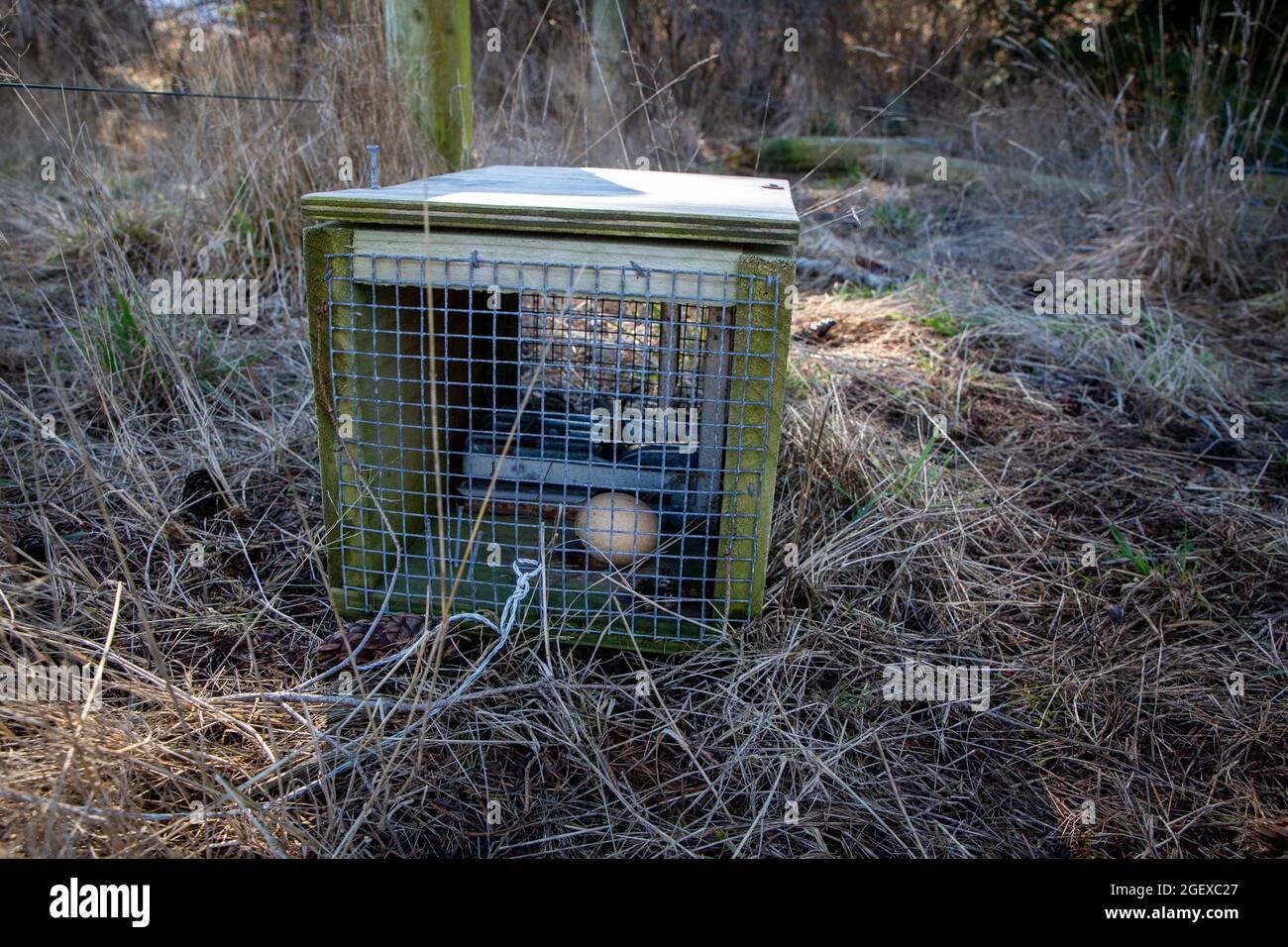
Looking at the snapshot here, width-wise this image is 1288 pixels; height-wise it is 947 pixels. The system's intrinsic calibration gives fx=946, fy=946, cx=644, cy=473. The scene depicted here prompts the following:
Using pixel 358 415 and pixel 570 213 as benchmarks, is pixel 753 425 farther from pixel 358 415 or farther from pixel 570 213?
pixel 358 415

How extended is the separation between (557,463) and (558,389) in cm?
27

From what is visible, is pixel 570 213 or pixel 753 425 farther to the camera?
pixel 753 425

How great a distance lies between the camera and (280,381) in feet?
9.27

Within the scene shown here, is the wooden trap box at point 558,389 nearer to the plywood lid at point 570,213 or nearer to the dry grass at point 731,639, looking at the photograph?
the plywood lid at point 570,213

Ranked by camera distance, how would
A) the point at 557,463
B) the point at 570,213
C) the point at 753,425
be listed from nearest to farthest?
the point at 570,213 → the point at 753,425 → the point at 557,463

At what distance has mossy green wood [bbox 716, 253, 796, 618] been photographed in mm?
1638

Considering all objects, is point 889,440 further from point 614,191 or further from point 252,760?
point 252,760

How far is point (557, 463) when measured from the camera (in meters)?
2.00

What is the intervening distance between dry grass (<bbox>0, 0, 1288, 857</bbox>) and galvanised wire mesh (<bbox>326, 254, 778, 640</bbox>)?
13 centimetres

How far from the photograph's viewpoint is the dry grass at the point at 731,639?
1.46 m

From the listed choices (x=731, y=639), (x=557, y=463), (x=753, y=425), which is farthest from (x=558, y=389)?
(x=731, y=639)

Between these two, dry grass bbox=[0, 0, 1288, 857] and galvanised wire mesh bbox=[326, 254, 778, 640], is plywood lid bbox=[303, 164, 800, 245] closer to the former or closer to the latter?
galvanised wire mesh bbox=[326, 254, 778, 640]

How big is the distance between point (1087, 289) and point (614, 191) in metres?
2.61

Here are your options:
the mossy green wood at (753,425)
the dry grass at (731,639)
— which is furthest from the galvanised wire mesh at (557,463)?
the dry grass at (731,639)
